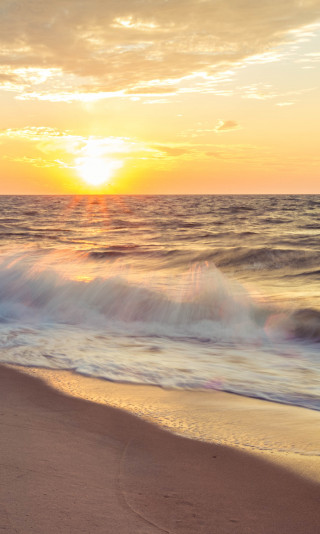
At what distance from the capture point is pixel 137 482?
2.70 metres

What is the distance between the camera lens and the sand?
228 centimetres

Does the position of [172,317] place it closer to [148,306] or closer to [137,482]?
[148,306]

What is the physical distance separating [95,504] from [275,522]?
2.80ft

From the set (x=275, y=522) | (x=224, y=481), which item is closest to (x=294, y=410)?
(x=224, y=481)

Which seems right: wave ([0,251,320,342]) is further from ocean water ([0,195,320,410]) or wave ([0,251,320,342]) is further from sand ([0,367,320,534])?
sand ([0,367,320,534])

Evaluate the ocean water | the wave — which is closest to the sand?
the ocean water

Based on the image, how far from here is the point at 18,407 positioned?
12.7 feet

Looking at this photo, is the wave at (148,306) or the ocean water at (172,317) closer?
the ocean water at (172,317)

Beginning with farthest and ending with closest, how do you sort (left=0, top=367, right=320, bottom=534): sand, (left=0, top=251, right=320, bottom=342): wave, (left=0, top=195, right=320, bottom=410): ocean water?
(left=0, top=251, right=320, bottom=342): wave, (left=0, top=195, right=320, bottom=410): ocean water, (left=0, top=367, right=320, bottom=534): sand

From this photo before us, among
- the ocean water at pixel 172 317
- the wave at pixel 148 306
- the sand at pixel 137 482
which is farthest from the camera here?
the wave at pixel 148 306

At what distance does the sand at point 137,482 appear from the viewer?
7.48ft

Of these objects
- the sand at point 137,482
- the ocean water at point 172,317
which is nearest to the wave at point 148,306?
the ocean water at point 172,317

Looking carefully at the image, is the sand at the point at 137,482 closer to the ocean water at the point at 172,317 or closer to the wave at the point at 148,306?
the ocean water at the point at 172,317

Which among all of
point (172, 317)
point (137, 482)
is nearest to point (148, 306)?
point (172, 317)
